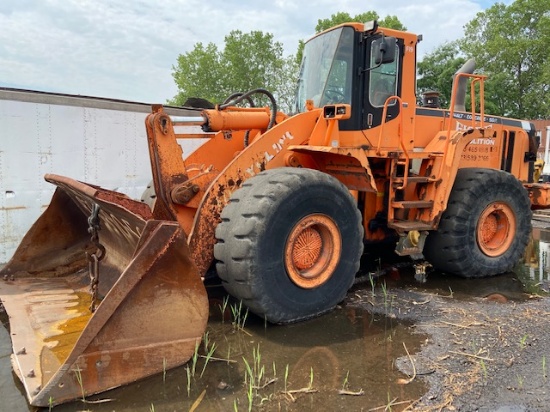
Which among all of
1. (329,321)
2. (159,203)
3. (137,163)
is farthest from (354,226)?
(137,163)

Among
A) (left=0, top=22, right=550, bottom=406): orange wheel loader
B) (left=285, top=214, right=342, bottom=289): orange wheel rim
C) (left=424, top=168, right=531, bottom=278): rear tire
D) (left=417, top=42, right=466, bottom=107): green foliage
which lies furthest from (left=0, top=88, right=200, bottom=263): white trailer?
(left=417, top=42, right=466, bottom=107): green foliage

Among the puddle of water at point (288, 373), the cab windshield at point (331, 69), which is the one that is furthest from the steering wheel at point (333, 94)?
the puddle of water at point (288, 373)

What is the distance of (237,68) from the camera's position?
42.1 metres

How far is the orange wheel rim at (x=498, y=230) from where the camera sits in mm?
5789

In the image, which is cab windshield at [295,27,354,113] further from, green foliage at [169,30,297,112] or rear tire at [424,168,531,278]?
green foliage at [169,30,297,112]

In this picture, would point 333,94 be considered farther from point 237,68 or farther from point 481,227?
point 237,68

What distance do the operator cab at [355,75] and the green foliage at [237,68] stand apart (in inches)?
1441

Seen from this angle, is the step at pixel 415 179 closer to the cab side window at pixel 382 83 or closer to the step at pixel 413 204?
the step at pixel 413 204

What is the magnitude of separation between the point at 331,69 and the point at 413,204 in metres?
1.78

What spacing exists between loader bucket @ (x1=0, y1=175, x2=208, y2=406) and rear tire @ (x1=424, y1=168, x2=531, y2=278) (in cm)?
338

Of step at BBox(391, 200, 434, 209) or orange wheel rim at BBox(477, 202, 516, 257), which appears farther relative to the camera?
orange wheel rim at BBox(477, 202, 516, 257)

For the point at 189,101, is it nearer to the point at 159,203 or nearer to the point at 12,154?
the point at 12,154

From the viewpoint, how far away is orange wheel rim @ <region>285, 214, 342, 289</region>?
398cm

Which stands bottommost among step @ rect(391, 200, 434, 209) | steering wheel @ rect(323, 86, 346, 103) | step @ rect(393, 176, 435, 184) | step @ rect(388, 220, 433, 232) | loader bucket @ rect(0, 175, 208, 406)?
loader bucket @ rect(0, 175, 208, 406)
